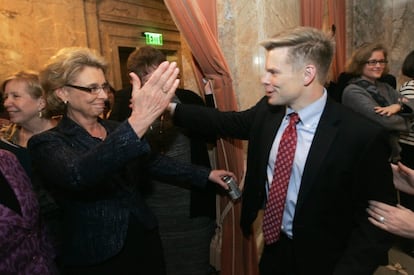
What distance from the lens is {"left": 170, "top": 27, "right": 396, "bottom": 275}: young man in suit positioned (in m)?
1.41

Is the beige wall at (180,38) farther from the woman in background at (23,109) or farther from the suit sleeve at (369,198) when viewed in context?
the suit sleeve at (369,198)

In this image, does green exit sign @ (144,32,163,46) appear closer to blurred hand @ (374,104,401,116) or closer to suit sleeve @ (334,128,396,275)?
blurred hand @ (374,104,401,116)

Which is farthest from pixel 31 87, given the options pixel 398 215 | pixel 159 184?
pixel 398 215

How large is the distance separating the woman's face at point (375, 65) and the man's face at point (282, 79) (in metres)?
1.88

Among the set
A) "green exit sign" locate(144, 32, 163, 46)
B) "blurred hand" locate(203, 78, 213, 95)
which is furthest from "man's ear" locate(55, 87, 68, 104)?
"green exit sign" locate(144, 32, 163, 46)

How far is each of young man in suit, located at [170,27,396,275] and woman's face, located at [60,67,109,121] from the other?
825 mm

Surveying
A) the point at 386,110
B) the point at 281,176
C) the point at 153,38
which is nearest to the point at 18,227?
the point at 281,176

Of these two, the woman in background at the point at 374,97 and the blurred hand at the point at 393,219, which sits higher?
the woman in background at the point at 374,97

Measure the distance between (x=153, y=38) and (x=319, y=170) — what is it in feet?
18.4

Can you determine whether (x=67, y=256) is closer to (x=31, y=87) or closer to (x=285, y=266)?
(x=285, y=266)

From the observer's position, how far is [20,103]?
210 cm

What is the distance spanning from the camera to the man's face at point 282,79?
59.1 inches

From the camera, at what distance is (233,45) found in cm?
241

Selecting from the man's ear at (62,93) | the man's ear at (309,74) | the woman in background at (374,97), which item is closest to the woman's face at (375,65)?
the woman in background at (374,97)
